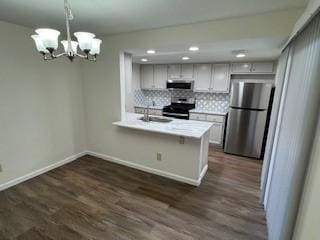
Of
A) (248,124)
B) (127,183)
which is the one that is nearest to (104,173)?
(127,183)

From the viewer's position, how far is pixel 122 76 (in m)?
3.11

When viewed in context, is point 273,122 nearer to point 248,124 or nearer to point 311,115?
point 311,115

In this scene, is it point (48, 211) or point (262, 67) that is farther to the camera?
point (262, 67)

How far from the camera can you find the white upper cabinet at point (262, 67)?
4252 mm

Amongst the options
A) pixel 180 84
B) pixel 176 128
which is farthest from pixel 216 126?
pixel 176 128

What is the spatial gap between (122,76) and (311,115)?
272cm

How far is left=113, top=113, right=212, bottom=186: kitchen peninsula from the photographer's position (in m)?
2.69

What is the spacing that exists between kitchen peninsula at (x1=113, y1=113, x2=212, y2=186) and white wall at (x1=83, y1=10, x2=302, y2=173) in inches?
2.2

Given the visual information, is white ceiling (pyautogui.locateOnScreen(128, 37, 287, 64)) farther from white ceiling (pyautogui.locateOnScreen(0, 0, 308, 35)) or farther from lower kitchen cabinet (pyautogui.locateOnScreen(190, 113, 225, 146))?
lower kitchen cabinet (pyautogui.locateOnScreen(190, 113, 225, 146))

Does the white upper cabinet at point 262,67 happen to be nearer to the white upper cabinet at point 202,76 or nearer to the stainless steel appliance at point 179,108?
the white upper cabinet at point 202,76

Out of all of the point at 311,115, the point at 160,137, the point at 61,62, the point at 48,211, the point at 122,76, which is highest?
the point at 61,62

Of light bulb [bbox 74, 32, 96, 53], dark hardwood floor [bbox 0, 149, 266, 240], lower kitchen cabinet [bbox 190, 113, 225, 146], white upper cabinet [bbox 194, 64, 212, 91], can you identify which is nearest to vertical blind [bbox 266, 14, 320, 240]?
dark hardwood floor [bbox 0, 149, 266, 240]

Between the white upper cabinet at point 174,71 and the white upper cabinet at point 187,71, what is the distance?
13 centimetres

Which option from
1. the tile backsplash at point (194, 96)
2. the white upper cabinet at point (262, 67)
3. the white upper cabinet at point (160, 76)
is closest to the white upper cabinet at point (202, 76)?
the tile backsplash at point (194, 96)
